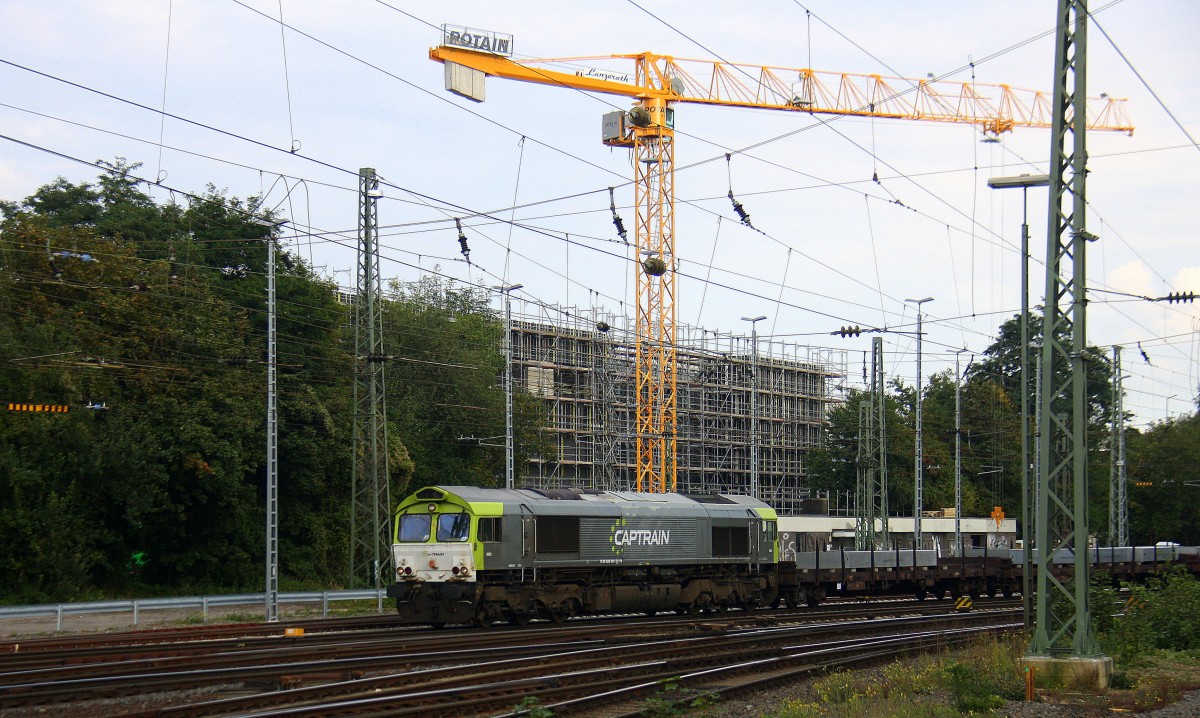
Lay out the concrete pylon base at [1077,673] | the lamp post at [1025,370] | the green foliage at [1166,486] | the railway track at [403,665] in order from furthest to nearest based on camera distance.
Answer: the green foliage at [1166,486], the lamp post at [1025,370], the concrete pylon base at [1077,673], the railway track at [403,665]

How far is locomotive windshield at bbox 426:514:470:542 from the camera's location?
29172 millimetres

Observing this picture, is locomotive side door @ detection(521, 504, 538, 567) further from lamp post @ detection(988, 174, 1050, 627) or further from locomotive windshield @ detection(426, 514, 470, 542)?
lamp post @ detection(988, 174, 1050, 627)

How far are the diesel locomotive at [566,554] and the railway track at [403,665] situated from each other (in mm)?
1276

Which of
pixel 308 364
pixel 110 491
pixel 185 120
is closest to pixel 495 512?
pixel 185 120

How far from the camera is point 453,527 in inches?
1158

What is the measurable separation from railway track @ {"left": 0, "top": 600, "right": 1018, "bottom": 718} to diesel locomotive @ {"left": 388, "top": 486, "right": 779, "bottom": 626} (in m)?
1.28

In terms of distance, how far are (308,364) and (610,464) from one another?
16.4 m

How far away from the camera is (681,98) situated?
60812 millimetres

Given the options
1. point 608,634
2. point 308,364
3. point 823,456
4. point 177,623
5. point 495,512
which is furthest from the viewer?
point 823,456

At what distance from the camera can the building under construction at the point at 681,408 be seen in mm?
83375

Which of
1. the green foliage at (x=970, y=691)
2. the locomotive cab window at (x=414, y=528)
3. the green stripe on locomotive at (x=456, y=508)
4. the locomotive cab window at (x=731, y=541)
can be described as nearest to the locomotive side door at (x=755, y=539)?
the locomotive cab window at (x=731, y=541)

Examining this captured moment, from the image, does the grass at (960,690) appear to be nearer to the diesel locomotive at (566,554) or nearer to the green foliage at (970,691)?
the green foliage at (970,691)

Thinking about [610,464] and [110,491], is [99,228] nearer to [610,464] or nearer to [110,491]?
[110,491]

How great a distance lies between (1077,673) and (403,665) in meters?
11.0
